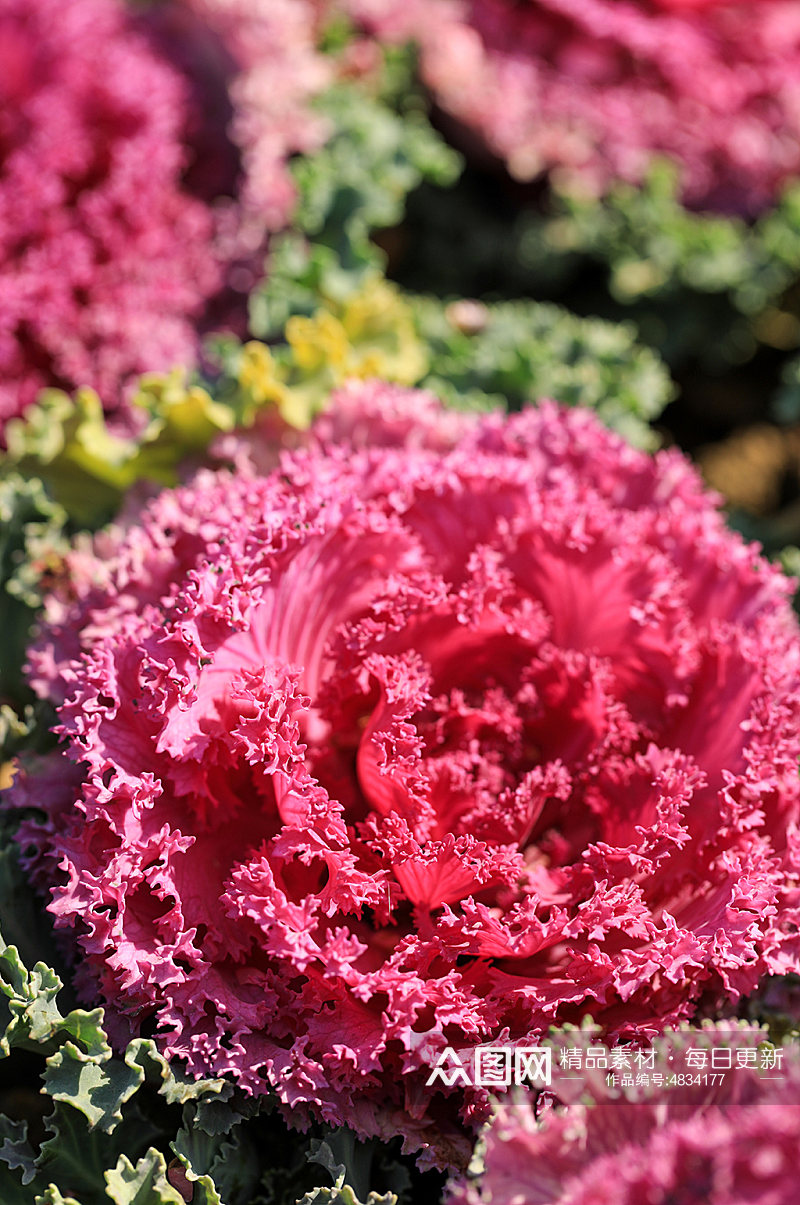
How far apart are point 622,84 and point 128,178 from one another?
5.66 ft

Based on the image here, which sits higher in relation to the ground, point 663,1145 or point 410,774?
point 410,774

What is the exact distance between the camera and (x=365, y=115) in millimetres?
3410

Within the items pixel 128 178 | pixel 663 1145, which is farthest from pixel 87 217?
pixel 663 1145

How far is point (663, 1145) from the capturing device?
118 centimetres

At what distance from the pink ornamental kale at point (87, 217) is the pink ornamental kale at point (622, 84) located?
1023 millimetres

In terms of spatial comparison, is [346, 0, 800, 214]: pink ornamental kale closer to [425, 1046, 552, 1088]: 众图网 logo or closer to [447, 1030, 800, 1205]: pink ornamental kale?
[425, 1046, 552, 1088]: 众图网 logo

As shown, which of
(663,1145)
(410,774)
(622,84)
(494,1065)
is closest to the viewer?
(663,1145)

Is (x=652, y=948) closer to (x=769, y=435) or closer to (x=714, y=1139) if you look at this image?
(x=714, y=1139)

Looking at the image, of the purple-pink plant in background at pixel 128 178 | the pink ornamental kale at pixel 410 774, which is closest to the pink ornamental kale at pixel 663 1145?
the pink ornamental kale at pixel 410 774

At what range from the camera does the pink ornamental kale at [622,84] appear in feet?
11.9

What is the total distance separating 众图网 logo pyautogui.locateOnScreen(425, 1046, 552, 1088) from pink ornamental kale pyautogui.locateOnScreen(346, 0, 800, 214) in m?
2.83

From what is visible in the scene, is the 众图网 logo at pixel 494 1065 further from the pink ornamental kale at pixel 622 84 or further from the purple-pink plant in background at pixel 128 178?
the pink ornamental kale at pixel 622 84

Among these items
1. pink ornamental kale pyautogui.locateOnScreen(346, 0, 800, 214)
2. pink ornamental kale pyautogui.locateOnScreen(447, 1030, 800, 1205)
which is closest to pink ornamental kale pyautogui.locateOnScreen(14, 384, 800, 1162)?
pink ornamental kale pyautogui.locateOnScreen(447, 1030, 800, 1205)

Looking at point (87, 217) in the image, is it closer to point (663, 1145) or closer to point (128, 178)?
point (128, 178)
